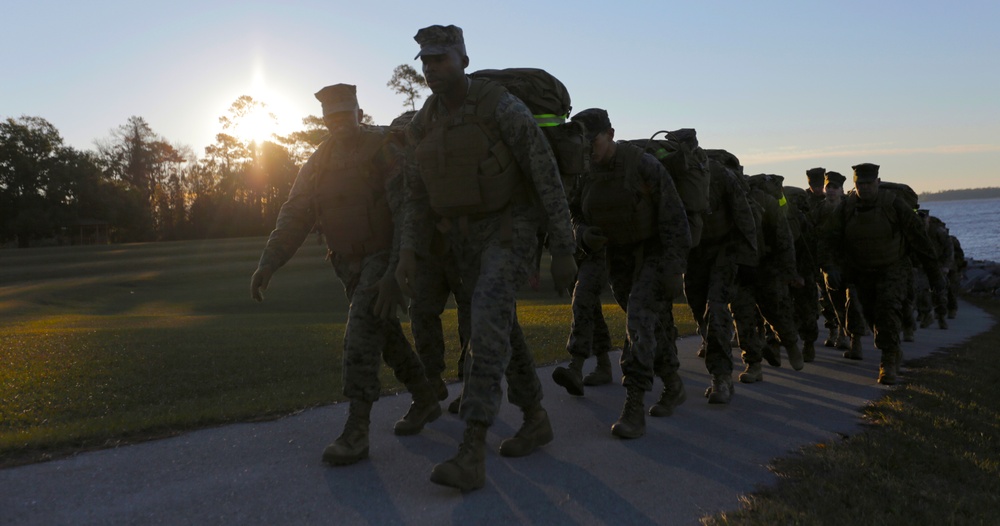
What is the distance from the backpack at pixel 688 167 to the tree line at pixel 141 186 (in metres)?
43.6

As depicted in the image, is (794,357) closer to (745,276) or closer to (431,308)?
(745,276)

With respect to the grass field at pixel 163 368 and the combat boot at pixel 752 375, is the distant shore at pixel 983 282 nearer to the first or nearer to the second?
the grass field at pixel 163 368

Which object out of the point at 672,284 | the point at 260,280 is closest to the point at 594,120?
the point at 672,284

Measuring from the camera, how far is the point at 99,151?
82250 mm

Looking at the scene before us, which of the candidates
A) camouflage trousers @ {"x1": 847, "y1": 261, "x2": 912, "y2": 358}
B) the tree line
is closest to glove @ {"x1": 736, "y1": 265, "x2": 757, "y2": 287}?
camouflage trousers @ {"x1": 847, "y1": 261, "x2": 912, "y2": 358}

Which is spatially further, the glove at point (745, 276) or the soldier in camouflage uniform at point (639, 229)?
the glove at point (745, 276)

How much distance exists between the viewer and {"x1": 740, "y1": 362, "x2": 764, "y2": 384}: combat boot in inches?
316

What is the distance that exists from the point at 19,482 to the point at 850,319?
9.43m

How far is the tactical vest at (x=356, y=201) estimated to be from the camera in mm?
5195

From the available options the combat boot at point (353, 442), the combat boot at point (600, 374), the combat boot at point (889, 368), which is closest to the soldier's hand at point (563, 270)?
the combat boot at point (353, 442)

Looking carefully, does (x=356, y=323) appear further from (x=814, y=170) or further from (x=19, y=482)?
(x=814, y=170)

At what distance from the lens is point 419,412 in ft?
18.0

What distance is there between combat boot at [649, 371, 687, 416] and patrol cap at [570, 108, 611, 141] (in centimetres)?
206

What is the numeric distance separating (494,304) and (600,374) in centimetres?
329
